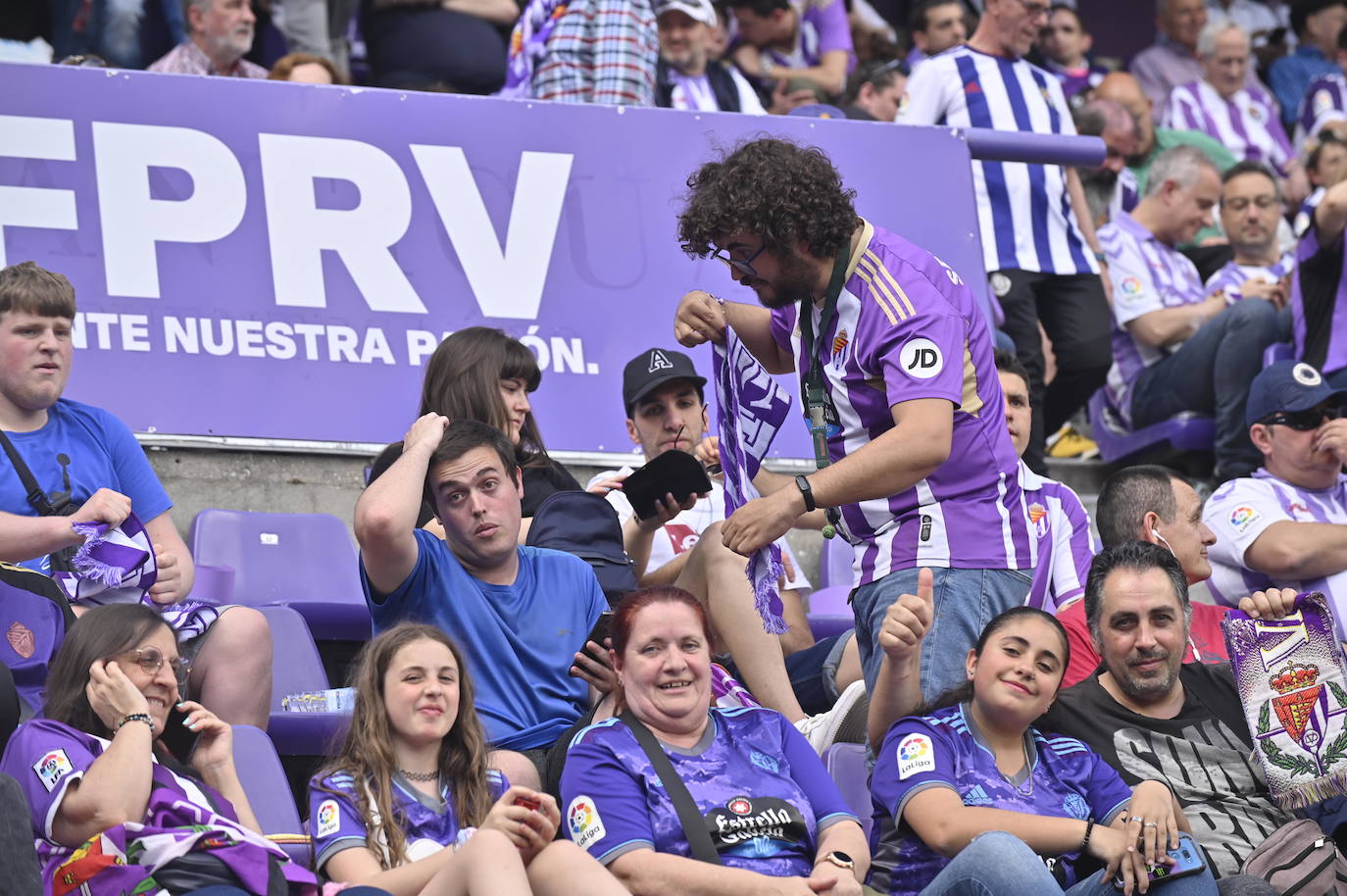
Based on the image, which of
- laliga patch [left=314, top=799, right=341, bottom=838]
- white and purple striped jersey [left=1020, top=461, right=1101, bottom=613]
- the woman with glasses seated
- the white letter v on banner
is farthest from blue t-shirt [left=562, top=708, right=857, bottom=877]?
the white letter v on banner

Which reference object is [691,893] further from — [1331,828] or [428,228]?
[428,228]

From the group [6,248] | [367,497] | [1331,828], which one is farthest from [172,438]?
[1331,828]

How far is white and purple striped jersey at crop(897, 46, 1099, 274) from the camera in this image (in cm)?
745

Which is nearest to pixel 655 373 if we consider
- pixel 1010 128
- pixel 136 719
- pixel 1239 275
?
pixel 136 719

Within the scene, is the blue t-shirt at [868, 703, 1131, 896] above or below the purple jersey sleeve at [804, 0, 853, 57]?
below

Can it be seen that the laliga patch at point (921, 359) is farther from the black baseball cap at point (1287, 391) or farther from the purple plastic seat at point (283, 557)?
the black baseball cap at point (1287, 391)

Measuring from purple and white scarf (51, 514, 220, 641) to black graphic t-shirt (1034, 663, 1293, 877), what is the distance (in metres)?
2.01

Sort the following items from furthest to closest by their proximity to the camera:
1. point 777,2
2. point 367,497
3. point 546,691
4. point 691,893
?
point 777,2 < point 546,691 < point 367,497 < point 691,893

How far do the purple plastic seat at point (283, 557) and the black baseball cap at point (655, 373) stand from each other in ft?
3.24

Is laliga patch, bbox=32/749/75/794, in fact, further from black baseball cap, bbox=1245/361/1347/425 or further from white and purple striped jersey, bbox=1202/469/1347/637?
black baseball cap, bbox=1245/361/1347/425

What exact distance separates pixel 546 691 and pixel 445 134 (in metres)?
2.77

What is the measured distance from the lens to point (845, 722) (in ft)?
15.5

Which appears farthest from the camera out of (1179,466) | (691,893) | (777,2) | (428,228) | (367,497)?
(777,2)

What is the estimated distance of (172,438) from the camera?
243 inches
